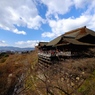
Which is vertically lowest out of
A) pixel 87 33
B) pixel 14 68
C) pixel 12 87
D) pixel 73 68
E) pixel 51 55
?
pixel 12 87

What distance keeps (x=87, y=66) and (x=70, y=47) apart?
9194 millimetres

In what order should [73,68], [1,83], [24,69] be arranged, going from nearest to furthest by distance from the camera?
[73,68] < [1,83] < [24,69]

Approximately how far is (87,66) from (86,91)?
12.6 ft

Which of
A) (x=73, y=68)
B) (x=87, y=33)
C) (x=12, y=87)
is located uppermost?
(x=87, y=33)

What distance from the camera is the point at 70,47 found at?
88.6ft

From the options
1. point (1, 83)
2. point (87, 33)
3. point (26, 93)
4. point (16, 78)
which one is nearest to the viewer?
point (26, 93)

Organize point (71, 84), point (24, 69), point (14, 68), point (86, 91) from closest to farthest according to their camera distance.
Result: 1. point (86, 91)
2. point (71, 84)
3. point (24, 69)
4. point (14, 68)

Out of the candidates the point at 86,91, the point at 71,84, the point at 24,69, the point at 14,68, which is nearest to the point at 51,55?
the point at 71,84

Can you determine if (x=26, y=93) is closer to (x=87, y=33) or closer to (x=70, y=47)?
(x=70, y=47)

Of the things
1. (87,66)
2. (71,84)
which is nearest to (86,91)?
(71,84)

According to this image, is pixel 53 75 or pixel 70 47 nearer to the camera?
pixel 53 75

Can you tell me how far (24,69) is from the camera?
37688 millimetres

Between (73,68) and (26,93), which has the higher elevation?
(73,68)

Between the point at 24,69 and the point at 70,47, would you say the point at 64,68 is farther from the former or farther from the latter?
the point at 24,69
